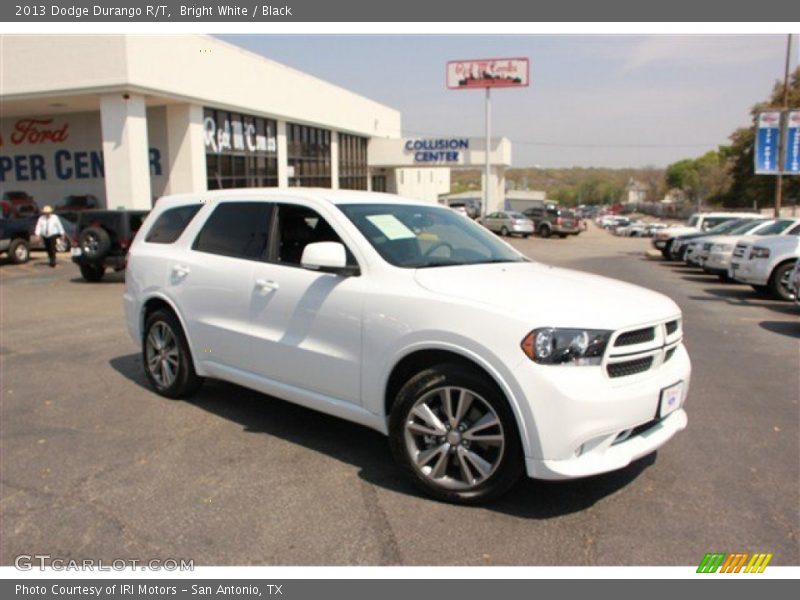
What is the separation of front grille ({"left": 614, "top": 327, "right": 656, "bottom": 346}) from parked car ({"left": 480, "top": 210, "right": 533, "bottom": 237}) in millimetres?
32750

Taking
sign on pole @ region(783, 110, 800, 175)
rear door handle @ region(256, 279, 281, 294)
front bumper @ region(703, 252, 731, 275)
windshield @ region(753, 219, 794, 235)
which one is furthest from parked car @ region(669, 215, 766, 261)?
rear door handle @ region(256, 279, 281, 294)

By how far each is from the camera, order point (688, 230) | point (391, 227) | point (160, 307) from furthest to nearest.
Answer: point (688, 230)
point (160, 307)
point (391, 227)

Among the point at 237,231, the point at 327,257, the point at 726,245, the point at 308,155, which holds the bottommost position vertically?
the point at 726,245

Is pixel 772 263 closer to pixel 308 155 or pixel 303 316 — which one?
pixel 303 316

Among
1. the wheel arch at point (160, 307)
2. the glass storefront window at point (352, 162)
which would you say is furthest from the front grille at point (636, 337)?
the glass storefront window at point (352, 162)

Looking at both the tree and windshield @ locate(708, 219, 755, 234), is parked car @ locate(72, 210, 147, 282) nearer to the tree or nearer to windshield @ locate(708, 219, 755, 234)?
windshield @ locate(708, 219, 755, 234)

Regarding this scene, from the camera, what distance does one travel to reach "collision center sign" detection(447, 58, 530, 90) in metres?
44.8

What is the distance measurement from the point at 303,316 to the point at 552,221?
3466 centimetres

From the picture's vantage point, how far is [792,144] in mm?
25078

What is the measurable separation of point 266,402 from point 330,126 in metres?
33.6

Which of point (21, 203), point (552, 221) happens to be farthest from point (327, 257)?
point (552, 221)

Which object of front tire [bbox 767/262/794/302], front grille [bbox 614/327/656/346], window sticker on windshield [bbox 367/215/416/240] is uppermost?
window sticker on windshield [bbox 367/215/416/240]

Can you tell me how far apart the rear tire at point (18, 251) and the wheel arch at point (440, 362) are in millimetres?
17167

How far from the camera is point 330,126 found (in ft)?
123
